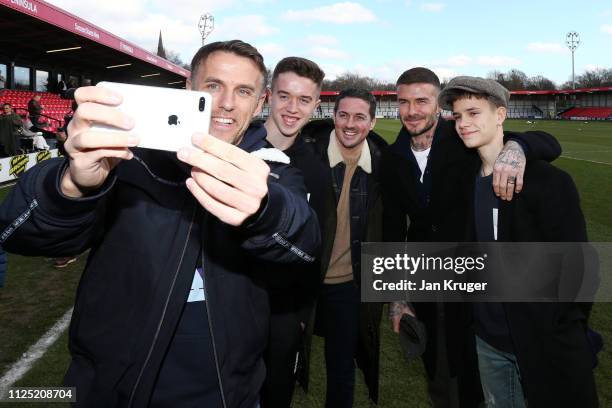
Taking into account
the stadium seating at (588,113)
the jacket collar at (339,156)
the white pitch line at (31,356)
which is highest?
the stadium seating at (588,113)

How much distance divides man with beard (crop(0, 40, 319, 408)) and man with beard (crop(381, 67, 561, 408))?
140 cm

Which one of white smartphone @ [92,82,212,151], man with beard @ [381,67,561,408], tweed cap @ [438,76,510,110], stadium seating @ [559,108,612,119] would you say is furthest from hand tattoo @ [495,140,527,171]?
stadium seating @ [559,108,612,119]

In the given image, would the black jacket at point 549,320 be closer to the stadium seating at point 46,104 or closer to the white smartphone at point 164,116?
the white smartphone at point 164,116

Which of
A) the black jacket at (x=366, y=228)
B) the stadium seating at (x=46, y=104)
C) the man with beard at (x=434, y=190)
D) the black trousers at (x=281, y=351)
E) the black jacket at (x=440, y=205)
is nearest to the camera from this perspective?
the man with beard at (x=434, y=190)

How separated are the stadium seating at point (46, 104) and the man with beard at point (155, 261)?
721 inches

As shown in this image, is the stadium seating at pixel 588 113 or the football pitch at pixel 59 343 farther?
the stadium seating at pixel 588 113

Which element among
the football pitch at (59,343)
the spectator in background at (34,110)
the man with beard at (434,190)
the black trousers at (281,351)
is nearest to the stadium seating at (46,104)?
the spectator in background at (34,110)

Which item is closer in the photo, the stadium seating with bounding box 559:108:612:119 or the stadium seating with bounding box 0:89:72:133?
the stadium seating with bounding box 0:89:72:133

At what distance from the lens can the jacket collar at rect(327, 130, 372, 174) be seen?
3.31 metres

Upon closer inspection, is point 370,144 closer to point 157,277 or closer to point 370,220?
point 370,220

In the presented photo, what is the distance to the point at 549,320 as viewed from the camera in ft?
6.63

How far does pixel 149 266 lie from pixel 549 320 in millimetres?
1827

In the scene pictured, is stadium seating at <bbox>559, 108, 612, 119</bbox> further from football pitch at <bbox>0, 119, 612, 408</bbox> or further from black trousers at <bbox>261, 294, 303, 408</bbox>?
black trousers at <bbox>261, 294, 303, 408</bbox>

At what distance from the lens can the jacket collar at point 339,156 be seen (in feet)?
10.9
